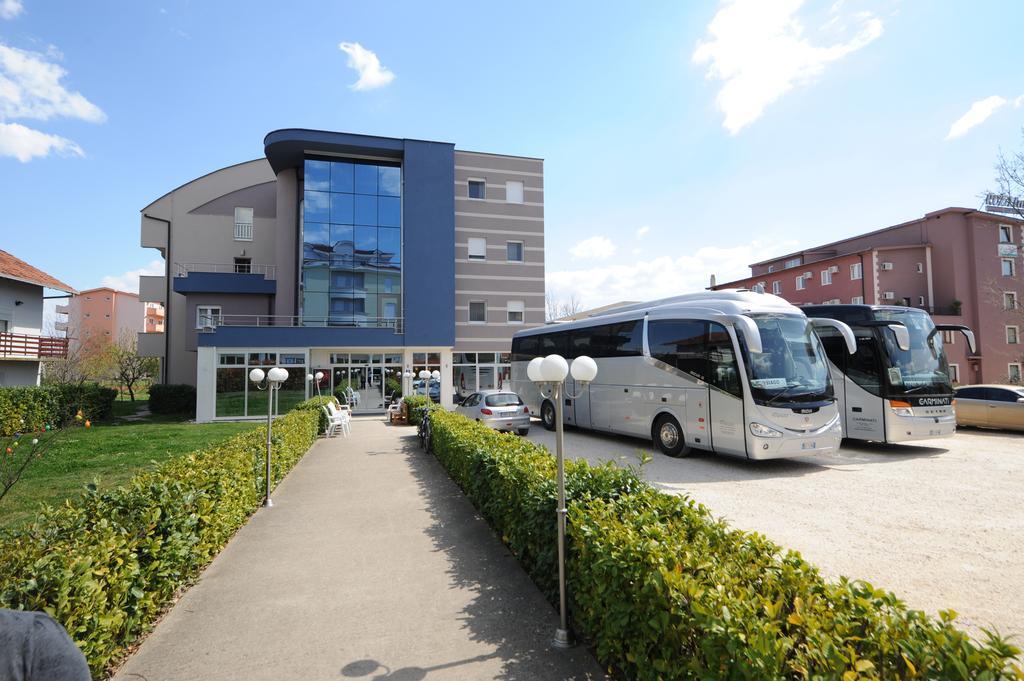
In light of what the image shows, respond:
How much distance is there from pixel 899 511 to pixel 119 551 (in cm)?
887

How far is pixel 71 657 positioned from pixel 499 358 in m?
26.8

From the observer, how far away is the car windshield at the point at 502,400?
1497 cm

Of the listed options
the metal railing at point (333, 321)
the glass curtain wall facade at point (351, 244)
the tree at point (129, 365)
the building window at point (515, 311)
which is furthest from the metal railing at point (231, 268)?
the building window at point (515, 311)

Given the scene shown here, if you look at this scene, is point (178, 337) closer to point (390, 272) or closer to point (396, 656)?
point (390, 272)

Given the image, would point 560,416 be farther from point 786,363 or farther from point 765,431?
point 786,363

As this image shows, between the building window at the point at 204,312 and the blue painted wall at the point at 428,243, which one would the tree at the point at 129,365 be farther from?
the blue painted wall at the point at 428,243

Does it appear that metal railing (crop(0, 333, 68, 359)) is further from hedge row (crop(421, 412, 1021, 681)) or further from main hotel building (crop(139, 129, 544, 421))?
hedge row (crop(421, 412, 1021, 681))

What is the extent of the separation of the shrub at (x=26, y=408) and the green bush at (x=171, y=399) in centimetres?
538

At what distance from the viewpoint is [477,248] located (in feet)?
93.9

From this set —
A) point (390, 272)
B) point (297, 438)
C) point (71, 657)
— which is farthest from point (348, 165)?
point (71, 657)

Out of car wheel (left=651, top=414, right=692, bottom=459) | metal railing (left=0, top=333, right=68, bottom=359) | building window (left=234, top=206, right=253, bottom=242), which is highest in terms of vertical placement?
building window (left=234, top=206, right=253, bottom=242)

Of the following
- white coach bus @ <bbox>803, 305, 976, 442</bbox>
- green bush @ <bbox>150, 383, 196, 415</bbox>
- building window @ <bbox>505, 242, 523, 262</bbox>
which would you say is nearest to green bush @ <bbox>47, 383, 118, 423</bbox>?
green bush @ <bbox>150, 383, 196, 415</bbox>

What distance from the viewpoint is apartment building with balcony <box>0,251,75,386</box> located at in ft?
70.2

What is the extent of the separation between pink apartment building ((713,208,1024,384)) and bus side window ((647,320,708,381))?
2930cm
